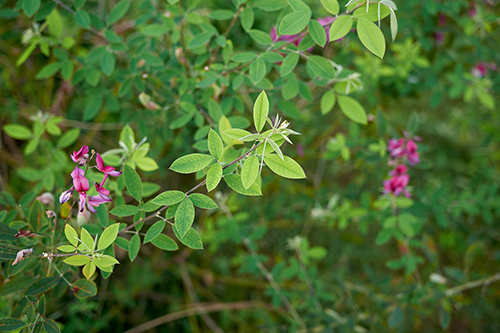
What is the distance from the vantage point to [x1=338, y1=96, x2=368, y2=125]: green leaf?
90 centimetres

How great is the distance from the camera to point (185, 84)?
0.94m

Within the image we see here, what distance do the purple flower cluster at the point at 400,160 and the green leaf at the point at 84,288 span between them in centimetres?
96

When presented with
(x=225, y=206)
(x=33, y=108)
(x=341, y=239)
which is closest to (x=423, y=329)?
(x=341, y=239)

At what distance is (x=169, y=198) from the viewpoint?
629mm

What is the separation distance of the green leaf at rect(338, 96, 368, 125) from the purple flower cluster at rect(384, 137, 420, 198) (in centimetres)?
25

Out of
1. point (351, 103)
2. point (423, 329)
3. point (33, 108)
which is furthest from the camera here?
point (423, 329)

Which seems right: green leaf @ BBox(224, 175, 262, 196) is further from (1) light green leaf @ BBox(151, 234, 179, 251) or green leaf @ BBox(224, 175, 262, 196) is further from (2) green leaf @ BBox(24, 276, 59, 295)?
(2) green leaf @ BBox(24, 276, 59, 295)

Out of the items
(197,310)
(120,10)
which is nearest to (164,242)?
(120,10)

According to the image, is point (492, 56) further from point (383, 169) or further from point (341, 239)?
point (341, 239)

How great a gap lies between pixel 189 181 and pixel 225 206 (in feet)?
2.05

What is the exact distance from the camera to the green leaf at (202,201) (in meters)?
0.61

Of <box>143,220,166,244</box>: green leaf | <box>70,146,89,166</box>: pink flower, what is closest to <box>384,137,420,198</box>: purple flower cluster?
<box>143,220,166,244</box>: green leaf

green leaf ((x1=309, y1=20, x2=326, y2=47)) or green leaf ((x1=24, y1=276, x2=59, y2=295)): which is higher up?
green leaf ((x1=309, y1=20, x2=326, y2=47))

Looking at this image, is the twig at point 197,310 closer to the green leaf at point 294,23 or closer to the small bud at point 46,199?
the small bud at point 46,199
